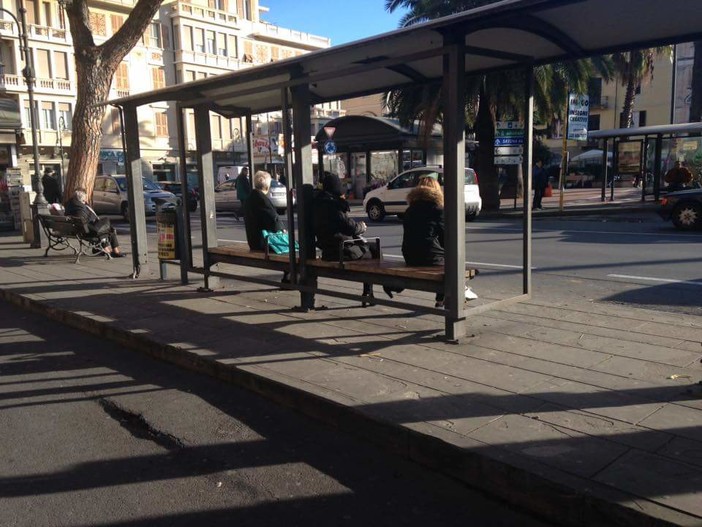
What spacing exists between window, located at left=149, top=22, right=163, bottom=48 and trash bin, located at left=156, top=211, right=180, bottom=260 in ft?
170

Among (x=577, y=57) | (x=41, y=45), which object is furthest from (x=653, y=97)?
→ (x=577, y=57)

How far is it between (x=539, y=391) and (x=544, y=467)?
1154 millimetres

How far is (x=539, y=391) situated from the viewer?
14.2ft

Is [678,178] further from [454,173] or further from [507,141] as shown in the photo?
[454,173]

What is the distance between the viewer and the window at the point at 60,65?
1913 inches

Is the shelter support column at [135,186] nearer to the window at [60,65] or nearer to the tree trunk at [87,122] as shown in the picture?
the tree trunk at [87,122]

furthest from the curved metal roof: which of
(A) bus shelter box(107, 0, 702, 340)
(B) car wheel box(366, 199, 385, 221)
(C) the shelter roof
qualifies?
(C) the shelter roof

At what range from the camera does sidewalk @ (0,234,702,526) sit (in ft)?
10.4

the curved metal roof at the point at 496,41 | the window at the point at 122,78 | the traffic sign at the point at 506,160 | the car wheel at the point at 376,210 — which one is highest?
the window at the point at 122,78

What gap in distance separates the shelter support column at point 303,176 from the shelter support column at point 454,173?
2.00 m

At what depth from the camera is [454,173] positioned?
5.32 meters

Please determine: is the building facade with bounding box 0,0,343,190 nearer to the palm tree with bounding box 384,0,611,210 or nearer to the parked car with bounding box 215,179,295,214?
Answer: the parked car with bounding box 215,179,295,214

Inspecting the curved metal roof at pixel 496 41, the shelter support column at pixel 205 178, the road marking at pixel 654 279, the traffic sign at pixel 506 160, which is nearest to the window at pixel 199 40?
the traffic sign at pixel 506 160

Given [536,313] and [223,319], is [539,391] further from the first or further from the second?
[223,319]
